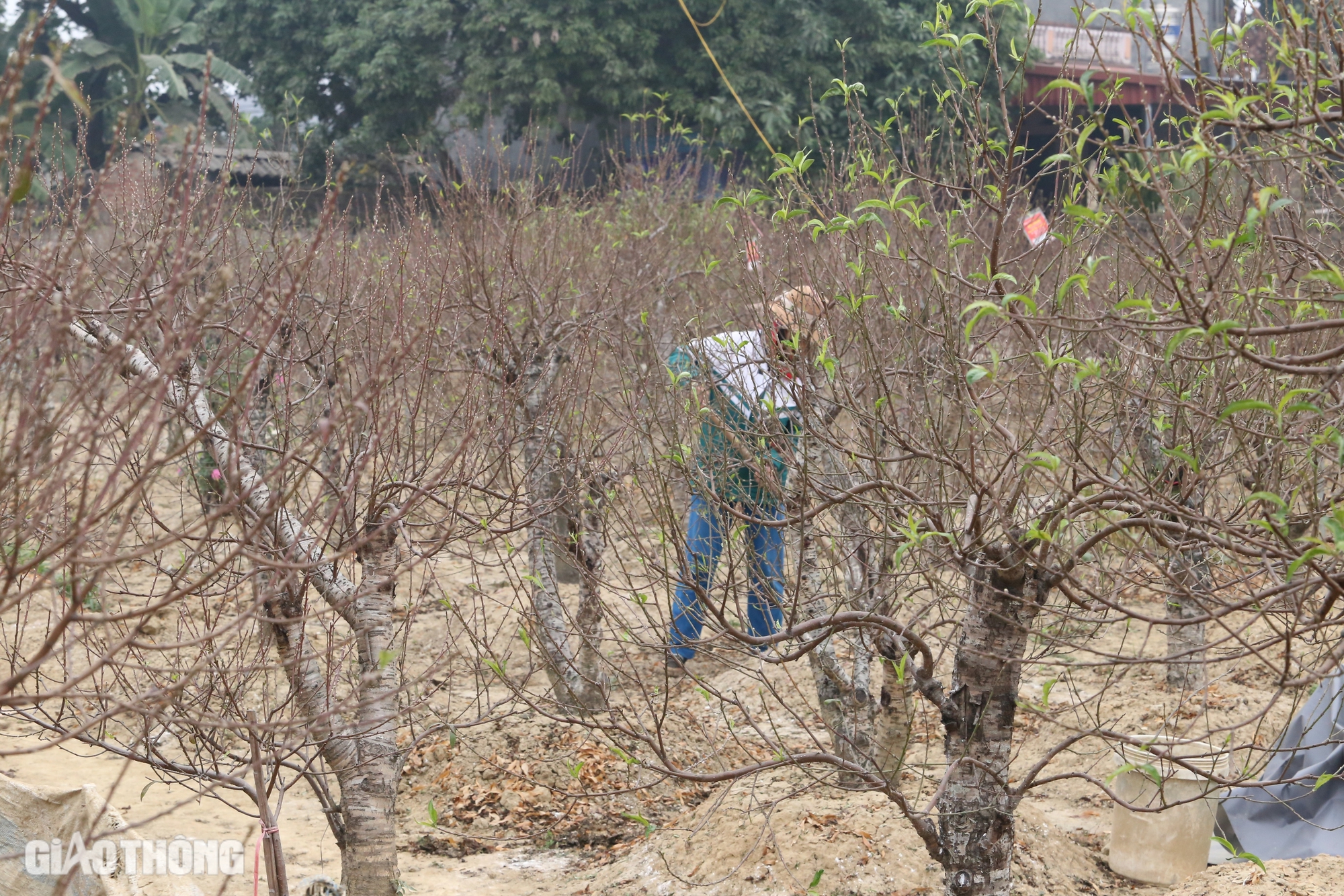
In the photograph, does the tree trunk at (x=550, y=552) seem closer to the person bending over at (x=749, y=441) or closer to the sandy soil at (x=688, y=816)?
the sandy soil at (x=688, y=816)

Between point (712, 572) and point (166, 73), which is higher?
point (166, 73)

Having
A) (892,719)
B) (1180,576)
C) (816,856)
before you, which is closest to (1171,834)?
(892,719)

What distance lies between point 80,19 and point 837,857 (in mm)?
24990

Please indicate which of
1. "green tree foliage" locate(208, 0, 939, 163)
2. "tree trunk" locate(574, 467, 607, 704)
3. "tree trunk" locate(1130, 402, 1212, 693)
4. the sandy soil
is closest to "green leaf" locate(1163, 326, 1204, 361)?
"tree trunk" locate(1130, 402, 1212, 693)

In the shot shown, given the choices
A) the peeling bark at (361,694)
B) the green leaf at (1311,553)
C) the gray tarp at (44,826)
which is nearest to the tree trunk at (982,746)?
the green leaf at (1311,553)

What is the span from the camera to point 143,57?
70.3 ft

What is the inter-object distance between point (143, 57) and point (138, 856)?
68.1 ft

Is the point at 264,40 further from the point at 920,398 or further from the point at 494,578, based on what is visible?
the point at 920,398

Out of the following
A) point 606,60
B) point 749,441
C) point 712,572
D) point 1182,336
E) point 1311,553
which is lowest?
point 712,572

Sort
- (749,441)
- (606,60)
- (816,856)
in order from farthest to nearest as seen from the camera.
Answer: (606,60)
(816,856)
(749,441)

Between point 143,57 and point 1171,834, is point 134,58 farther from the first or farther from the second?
point 1171,834

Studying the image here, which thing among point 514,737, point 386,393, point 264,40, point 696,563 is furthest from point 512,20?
point 696,563

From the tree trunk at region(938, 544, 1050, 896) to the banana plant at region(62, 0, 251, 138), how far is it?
21.2m

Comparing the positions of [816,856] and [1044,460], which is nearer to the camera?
[1044,460]
